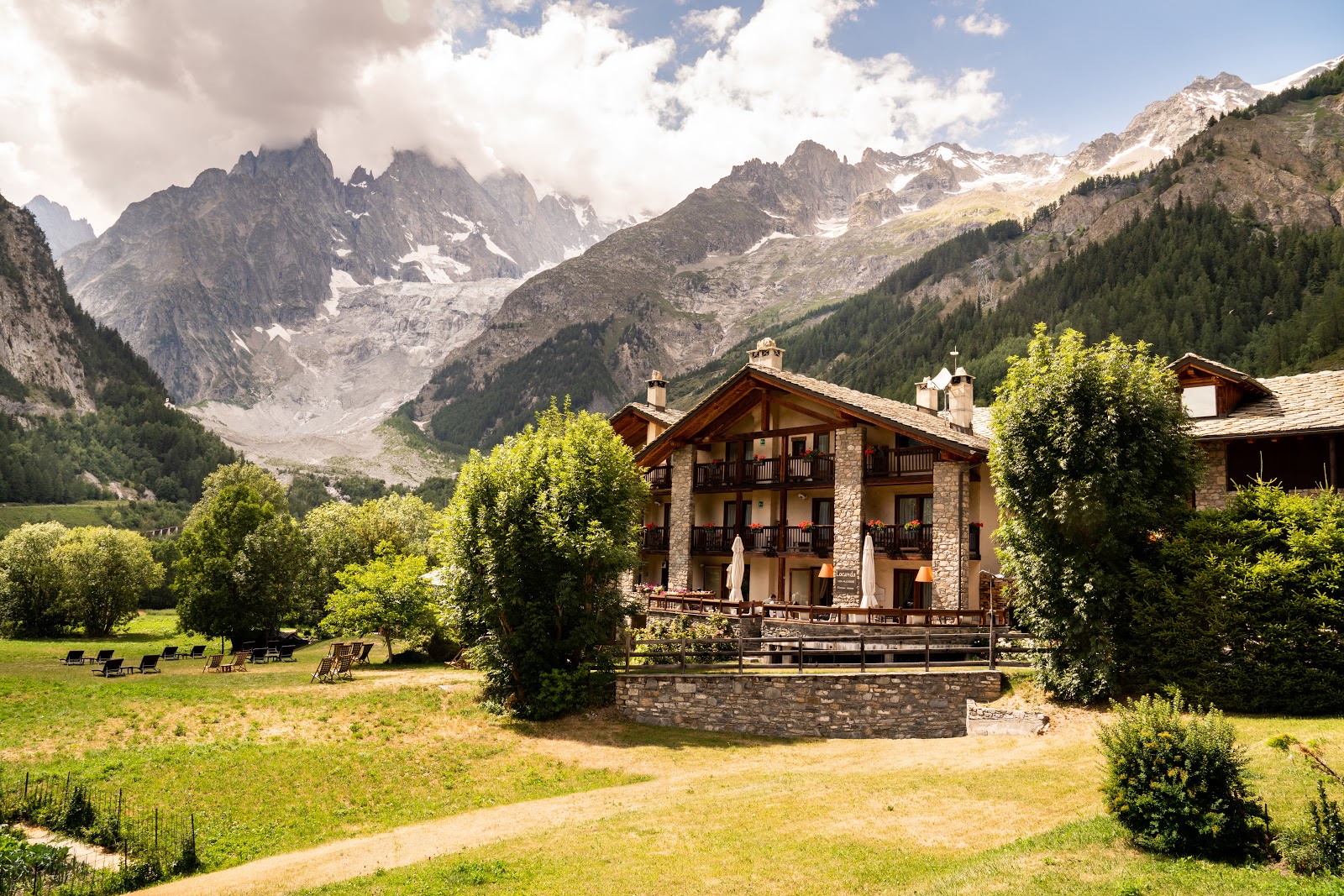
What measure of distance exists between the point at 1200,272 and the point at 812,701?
119m

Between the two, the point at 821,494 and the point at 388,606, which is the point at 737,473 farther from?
Result: the point at 388,606

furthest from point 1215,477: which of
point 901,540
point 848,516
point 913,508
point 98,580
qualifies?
point 98,580

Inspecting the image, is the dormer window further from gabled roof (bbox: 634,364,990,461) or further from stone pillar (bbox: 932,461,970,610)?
stone pillar (bbox: 932,461,970,610)

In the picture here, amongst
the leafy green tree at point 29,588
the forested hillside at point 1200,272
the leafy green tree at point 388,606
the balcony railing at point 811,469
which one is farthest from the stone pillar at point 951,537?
the forested hillside at point 1200,272

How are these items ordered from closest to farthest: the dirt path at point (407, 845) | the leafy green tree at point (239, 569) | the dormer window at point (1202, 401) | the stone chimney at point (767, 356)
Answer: the dirt path at point (407, 845)
the dormer window at point (1202, 401)
the stone chimney at point (767, 356)
the leafy green tree at point (239, 569)

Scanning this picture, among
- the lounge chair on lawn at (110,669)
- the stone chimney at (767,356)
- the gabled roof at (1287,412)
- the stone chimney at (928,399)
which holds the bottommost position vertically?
the lounge chair on lawn at (110,669)

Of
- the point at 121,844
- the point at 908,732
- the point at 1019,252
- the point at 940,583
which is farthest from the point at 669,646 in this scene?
the point at 1019,252

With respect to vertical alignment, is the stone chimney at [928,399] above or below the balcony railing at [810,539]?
above

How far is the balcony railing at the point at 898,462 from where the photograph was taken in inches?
1209

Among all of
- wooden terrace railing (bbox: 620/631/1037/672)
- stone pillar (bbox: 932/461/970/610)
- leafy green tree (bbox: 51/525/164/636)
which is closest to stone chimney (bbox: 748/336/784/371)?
stone pillar (bbox: 932/461/970/610)

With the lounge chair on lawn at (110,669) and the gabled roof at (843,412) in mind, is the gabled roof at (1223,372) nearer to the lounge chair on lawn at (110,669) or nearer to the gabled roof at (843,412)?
the gabled roof at (843,412)

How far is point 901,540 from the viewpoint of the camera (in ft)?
102

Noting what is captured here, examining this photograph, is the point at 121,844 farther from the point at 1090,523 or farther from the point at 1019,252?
the point at 1019,252

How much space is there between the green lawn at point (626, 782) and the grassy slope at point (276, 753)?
0.24ft
